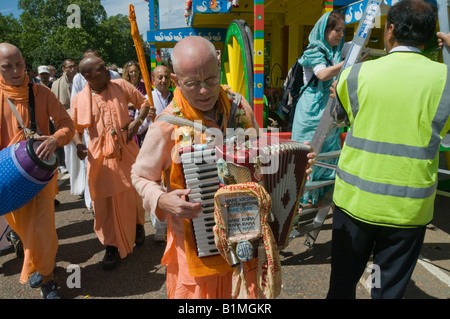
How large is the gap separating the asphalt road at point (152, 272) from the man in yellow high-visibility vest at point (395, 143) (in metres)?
1.07

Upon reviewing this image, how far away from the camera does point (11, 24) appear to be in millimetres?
39812

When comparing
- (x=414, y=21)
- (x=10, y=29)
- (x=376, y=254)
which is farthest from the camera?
(x=10, y=29)

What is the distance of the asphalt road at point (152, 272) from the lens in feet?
8.87

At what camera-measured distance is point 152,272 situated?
3.12m

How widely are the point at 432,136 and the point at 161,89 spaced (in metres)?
3.21

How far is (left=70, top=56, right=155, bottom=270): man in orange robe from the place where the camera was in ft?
10.1

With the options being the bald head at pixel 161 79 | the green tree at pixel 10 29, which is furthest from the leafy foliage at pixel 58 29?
the bald head at pixel 161 79

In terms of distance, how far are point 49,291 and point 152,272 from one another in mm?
856

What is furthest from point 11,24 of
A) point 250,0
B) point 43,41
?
point 250,0

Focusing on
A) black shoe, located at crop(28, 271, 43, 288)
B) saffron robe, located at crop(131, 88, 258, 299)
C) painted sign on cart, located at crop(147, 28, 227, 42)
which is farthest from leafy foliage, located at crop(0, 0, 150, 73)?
saffron robe, located at crop(131, 88, 258, 299)

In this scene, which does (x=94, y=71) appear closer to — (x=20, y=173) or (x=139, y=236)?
(x=20, y=173)

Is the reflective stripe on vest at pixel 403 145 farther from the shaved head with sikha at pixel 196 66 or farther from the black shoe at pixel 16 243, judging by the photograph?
the black shoe at pixel 16 243

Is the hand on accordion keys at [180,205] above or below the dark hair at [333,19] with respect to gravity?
below

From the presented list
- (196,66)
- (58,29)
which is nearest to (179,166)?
(196,66)
